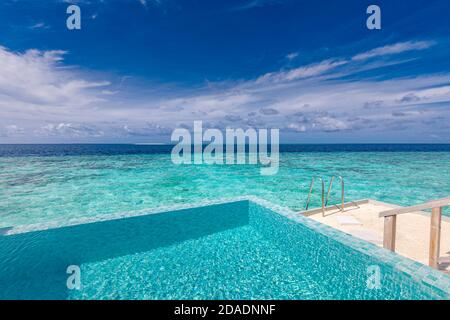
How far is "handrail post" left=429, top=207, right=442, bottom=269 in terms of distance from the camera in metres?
2.26

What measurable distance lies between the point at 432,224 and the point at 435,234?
0.10 meters

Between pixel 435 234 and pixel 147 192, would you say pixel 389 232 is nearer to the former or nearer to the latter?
pixel 435 234

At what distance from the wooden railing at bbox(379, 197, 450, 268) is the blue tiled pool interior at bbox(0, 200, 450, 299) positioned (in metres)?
0.16

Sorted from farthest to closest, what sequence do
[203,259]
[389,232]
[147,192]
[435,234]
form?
1. [147,192]
2. [203,259]
3. [389,232]
4. [435,234]

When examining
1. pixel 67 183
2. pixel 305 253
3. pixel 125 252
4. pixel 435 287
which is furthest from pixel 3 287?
pixel 67 183

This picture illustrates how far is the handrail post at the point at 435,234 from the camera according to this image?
7.43 feet

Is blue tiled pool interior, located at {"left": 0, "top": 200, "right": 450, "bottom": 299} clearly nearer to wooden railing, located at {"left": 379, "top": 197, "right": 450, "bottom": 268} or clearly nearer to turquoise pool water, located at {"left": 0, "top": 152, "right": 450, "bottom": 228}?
wooden railing, located at {"left": 379, "top": 197, "right": 450, "bottom": 268}

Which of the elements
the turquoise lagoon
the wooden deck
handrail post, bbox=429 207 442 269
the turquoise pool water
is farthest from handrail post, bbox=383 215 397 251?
the turquoise pool water

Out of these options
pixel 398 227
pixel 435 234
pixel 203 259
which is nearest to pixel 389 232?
pixel 435 234

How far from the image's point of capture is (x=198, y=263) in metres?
3.68

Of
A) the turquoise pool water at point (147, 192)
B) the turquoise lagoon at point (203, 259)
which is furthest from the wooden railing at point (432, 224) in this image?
the turquoise pool water at point (147, 192)

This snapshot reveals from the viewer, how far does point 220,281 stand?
10.4 ft

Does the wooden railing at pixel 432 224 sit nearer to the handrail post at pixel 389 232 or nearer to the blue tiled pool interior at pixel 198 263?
the handrail post at pixel 389 232
